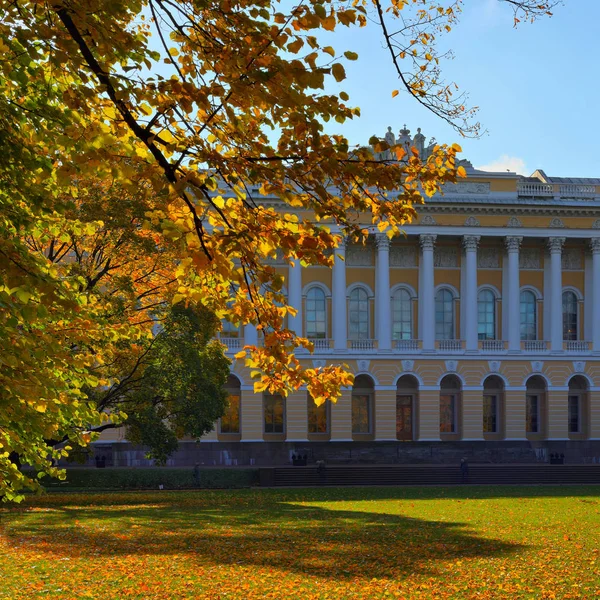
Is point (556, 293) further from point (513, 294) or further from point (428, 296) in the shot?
point (428, 296)

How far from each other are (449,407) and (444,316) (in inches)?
201

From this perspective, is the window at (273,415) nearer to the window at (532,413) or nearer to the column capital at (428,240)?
the column capital at (428,240)

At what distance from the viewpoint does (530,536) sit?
62.4ft

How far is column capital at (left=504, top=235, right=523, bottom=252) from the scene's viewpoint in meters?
55.3

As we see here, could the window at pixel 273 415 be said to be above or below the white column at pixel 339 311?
below

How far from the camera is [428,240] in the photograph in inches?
2170

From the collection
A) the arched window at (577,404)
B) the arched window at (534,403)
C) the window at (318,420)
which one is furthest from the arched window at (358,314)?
the arched window at (577,404)

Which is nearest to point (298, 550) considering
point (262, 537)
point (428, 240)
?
point (262, 537)

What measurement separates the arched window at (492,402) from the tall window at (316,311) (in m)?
9.76

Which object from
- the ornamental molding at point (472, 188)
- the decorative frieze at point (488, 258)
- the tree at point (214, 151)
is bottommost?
the tree at point (214, 151)

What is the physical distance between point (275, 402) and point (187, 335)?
Result: 27.5 metres

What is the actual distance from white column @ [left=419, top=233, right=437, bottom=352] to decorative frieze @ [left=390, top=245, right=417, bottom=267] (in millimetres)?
1508

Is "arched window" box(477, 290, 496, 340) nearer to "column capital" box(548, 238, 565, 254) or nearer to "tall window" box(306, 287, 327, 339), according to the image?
"column capital" box(548, 238, 565, 254)

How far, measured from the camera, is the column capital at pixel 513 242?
182ft
